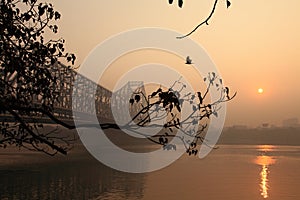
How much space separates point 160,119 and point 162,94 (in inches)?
11.8

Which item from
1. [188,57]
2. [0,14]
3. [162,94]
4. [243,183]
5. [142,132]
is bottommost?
[243,183]

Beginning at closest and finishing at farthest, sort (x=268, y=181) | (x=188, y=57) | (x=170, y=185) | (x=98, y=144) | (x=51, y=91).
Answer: (x=188, y=57) < (x=51, y=91) < (x=170, y=185) < (x=268, y=181) < (x=98, y=144)

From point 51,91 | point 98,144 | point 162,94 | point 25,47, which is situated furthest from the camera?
point 98,144

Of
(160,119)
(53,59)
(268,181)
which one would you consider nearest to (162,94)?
(160,119)

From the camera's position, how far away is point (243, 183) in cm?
4444

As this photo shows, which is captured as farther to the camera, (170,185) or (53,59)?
(170,185)

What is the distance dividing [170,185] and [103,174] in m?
9.22

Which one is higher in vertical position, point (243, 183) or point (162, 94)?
point (162, 94)

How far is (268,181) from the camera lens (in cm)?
4734

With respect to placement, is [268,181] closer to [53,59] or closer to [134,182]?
[134,182]

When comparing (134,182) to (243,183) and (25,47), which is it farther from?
(25,47)

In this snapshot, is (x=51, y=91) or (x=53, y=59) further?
(x=51, y=91)

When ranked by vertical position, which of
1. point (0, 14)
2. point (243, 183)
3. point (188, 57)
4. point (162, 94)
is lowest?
point (243, 183)

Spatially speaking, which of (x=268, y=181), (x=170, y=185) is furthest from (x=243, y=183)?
(x=170, y=185)
